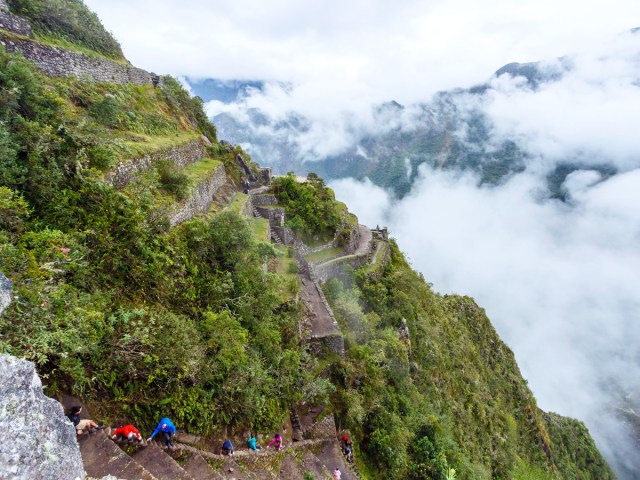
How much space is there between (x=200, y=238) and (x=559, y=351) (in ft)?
614

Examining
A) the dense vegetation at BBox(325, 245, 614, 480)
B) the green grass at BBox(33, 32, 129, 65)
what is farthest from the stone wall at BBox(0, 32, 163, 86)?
the dense vegetation at BBox(325, 245, 614, 480)

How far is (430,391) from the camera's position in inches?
874

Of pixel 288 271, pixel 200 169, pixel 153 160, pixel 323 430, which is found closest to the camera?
pixel 323 430

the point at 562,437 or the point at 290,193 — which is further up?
the point at 290,193

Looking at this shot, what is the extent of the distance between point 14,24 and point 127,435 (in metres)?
15.5

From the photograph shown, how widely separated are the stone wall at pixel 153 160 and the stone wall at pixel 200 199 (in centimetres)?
159

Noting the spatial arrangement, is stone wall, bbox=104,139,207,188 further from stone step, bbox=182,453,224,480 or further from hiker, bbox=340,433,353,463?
hiker, bbox=340,433,353,463

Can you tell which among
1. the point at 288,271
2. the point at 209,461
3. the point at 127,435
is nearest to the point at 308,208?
the point at 288,271

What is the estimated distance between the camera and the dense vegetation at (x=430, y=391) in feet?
51.5

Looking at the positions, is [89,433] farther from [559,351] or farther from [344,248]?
[559,351]

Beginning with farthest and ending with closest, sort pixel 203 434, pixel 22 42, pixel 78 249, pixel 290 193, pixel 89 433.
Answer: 1. pixel 290 193
2. pixel 22 42
3. pixel 203 434
4. pixel 78 249
5. pixel 89 433

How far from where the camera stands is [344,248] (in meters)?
28.4

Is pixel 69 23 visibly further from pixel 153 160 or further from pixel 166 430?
pixel 166 430

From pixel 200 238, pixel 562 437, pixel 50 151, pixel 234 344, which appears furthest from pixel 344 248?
pixel 562 437
